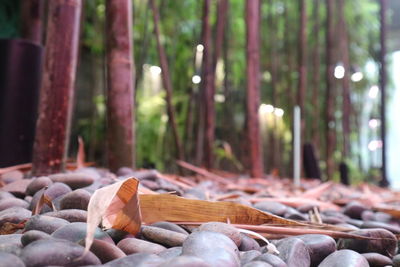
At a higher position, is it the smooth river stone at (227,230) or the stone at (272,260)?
the smooth river stone at (227,230)

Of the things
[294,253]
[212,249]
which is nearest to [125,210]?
[212,249]

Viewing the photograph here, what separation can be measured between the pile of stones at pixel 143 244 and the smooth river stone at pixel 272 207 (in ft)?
0.69

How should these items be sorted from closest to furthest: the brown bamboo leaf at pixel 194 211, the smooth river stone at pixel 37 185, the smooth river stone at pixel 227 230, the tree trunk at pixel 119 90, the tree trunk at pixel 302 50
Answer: the smooth river stone at pixel 227 230 → the brown bamboo leaf at pixel 194 211 → the smooth river stone at pixel 37 185 → the tree trunk at pixel 119 90 → the tree trunk at pixel 302 50

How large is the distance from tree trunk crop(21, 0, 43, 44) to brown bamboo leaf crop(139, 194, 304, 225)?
1.86m

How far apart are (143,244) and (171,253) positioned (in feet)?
0.16

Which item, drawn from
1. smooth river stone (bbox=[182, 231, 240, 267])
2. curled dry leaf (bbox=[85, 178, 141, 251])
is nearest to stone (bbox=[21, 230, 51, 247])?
curled dry leaf (bbox=[85, 178, 141, 251])

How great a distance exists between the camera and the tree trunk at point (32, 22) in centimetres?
245

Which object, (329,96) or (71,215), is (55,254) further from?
(329,96)

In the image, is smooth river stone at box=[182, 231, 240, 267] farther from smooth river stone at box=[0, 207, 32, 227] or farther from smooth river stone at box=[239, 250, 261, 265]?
smooth river stone at box=[0, 207, 32, 227]

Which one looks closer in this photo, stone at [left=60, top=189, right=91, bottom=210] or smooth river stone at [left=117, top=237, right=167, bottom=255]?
smooth river stone at [left=117, top=237, right=167, bottom=255]

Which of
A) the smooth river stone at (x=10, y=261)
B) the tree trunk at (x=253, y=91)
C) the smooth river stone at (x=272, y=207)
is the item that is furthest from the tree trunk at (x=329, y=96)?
the smooth river stone at (x=10, y=261)

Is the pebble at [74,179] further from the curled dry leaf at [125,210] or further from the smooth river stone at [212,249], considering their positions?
the smooth river stone at [212,249]

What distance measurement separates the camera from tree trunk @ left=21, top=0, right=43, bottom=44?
2.45 metres

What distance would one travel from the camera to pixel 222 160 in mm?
4938
